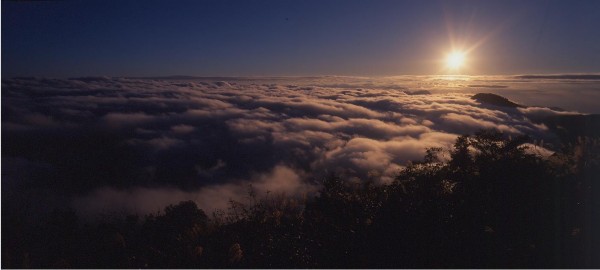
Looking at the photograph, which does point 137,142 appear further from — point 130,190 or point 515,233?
point 515,233

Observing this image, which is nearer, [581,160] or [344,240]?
[344,240]

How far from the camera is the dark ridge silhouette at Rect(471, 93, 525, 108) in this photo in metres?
144

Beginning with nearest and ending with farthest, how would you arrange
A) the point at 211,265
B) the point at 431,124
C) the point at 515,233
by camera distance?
1. the point at 211,265
2. the point at 515,233
3. the point at 431,124

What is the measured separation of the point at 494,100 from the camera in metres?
150

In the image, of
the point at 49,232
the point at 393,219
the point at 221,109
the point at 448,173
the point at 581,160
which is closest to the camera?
the point at 393,219

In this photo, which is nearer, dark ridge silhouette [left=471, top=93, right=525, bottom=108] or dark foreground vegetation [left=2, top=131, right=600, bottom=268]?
dark foreground vegetation [left=2, top=131, right=600, bottom=268]

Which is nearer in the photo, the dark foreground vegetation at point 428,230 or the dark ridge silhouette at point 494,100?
the dark foreground vegetation at point 428,230

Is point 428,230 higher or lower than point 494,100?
lower

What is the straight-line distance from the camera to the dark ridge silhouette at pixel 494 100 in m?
144

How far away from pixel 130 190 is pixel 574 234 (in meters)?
78.4

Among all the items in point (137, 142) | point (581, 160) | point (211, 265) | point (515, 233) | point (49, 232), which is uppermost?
point (581, 160)

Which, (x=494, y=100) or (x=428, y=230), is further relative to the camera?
(x=494, y=100)

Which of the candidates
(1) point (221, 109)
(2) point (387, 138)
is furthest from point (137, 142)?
(2) point (387, 138)

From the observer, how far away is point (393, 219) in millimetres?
8789
